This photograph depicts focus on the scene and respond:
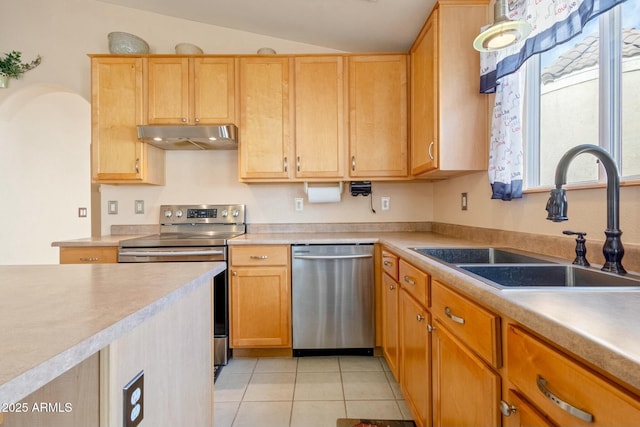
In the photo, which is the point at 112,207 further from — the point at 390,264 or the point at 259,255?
the point at 390,264

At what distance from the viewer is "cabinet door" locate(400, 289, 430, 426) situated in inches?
50.3

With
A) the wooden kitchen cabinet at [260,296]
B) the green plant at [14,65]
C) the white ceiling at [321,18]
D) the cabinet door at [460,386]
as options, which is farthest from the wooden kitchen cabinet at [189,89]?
the cabinet door at [460,386]

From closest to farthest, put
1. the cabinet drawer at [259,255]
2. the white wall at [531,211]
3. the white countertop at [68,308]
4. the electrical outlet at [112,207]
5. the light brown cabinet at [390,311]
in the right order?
→ the white countertop at [68,308] → the white wall at [531,211] → the light brown cabinet at [390,311] → the cabinet drawer at [259,255] → the electrical outlet at [112,207]

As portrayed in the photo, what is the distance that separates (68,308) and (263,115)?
2.06 metres

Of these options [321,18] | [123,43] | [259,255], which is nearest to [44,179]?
[123,43]

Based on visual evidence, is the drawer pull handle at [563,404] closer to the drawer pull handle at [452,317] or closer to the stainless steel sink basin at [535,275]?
the drawer pull handle at [452,317]

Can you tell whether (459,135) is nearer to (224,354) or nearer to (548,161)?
(548,161)

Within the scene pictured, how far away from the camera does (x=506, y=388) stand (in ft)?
2.45

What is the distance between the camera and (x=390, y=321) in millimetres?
1935

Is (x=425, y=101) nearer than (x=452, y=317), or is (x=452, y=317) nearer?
(x=452, y=317)

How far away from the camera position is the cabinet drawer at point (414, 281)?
1.28 m

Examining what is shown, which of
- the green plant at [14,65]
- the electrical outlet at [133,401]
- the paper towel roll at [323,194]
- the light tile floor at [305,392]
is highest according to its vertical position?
the green plant at [14,65]

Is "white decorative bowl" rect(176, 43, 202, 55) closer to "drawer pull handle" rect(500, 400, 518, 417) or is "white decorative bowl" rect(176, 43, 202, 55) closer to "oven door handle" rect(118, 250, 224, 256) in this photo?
"oven door handle" rect(118, 250, 224, 256)

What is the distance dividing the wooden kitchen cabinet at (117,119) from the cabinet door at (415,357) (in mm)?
2250
